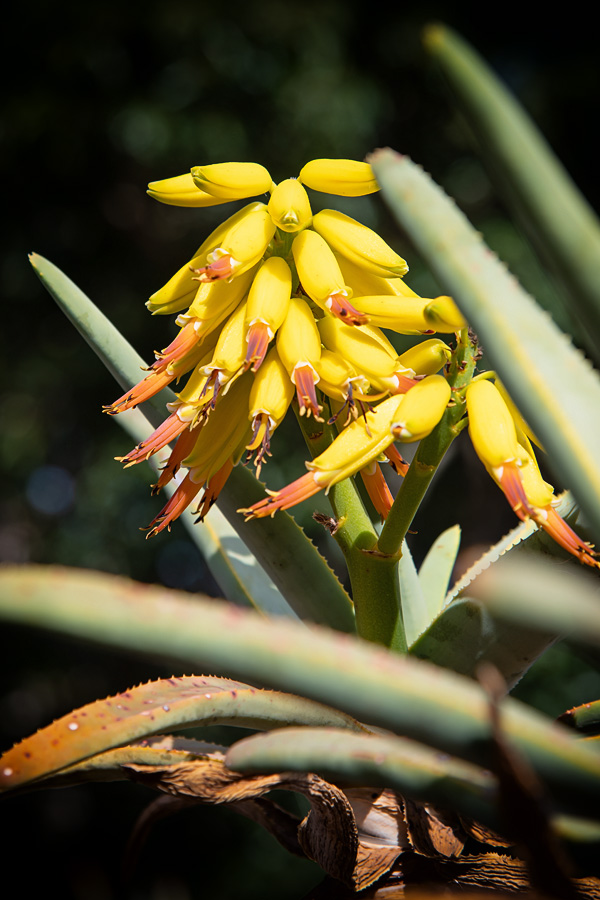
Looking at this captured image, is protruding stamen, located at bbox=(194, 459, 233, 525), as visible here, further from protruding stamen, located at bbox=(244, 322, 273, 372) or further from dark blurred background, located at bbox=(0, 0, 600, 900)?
dark blurred background, located at bbox=(0, 0, 600, 900)

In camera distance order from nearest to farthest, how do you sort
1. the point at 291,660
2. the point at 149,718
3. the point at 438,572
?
1. the point at 291,660
2. the point at 149,718
3. the point at 438,572

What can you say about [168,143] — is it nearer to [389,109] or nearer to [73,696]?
[389,109]

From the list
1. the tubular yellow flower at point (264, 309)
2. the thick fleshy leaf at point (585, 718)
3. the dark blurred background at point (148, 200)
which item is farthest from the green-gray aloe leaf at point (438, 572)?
the dark blurred background at point (148, 200)

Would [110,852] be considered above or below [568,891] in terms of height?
below

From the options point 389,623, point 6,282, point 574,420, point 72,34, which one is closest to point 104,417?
point 6,282

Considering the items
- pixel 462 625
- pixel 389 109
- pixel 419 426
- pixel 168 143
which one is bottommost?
pixel 462 625

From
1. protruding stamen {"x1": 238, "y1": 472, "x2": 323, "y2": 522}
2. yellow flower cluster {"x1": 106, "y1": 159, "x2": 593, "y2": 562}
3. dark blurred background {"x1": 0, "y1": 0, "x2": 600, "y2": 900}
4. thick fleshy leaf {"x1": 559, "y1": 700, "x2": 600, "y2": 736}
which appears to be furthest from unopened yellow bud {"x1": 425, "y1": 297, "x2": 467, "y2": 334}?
dark blurred background {"x1": 0, "y1": 0, "x2": 600, "y2": 900}

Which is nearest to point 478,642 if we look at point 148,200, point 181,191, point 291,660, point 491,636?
point 491,636

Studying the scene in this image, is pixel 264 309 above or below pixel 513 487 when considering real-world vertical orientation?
above

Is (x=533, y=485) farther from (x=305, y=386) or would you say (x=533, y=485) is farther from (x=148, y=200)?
(x=148, y=200)
